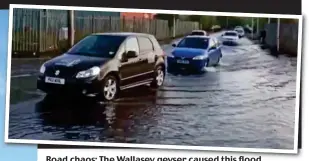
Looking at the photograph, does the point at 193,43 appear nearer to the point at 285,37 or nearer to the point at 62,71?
the point at 285,37

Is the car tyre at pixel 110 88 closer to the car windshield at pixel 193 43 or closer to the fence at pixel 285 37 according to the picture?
the car windshield at pixel 193 43

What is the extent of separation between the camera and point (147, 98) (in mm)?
5094

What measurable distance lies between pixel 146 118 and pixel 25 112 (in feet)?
2.82

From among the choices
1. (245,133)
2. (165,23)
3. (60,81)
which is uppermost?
(165,23)

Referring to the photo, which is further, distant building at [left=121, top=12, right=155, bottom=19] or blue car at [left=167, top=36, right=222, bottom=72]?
blue car at [left=167, top=36, right=222, bottom=72]

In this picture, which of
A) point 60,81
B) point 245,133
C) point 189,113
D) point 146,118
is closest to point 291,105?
point 245,133

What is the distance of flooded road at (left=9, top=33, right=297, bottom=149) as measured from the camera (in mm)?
4992

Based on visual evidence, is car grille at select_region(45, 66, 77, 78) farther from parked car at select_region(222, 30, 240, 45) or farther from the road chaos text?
parked car at select_region(222, 30, 240, 45)

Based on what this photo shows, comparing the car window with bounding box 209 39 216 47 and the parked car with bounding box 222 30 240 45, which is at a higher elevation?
the parked car with bounding box 222 30 240 45

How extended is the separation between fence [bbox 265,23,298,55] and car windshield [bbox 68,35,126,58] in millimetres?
1044

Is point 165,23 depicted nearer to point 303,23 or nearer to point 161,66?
point 161,66

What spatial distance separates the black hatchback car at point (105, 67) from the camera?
16.4 feet

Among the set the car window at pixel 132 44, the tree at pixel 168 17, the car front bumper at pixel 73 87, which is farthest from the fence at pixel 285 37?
the car front bumper at pixel 73 87

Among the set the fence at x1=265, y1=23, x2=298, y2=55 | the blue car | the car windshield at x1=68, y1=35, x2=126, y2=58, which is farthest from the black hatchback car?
the fence at x1=265, y1=23, x2=298, y2=55
